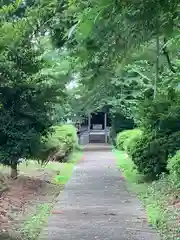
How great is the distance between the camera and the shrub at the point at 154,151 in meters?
14.9

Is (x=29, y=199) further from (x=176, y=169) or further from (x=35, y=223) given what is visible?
(x=176, y=169)

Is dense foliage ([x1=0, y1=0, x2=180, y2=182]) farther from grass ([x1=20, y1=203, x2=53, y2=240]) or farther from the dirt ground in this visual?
grass ([x1=20, y1=203, x2=53, y2=240])

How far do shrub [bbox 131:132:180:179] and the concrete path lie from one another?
0.98m

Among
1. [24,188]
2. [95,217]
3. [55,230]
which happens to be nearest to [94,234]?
[55,230]

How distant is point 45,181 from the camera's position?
16.1m

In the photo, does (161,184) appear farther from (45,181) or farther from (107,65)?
(107,65)

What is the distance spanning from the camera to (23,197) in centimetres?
1223

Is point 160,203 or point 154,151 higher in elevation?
point 154,151

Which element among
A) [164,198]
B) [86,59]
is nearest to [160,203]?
[164,198]

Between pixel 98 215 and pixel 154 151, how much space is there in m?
5.76

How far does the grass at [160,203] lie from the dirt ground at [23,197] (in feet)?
7.85

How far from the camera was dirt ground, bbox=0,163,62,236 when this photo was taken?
891 cm

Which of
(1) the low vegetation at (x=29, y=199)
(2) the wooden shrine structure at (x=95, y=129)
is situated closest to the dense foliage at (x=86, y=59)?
(1) the low vegetation at (x=29, y=199)

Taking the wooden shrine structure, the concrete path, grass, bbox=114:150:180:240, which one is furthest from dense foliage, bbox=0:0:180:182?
the wooden shrine structure
